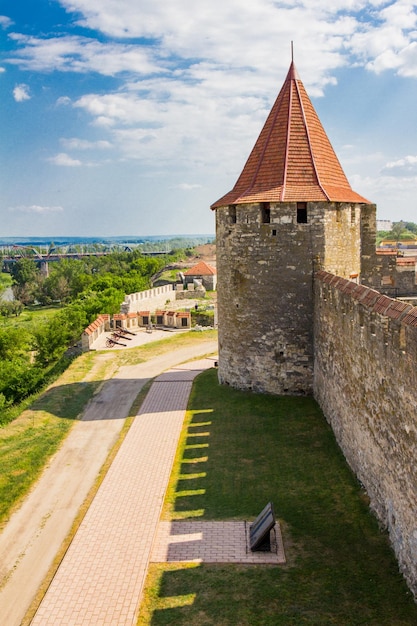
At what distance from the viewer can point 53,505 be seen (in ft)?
33.7

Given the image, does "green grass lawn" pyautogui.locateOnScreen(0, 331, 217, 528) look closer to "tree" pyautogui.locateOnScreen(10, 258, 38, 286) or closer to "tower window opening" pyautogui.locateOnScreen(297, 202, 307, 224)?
"tower window opening" pyautogui.locateOnScreen(297, 202, 307, 224)

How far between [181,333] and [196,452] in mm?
17817

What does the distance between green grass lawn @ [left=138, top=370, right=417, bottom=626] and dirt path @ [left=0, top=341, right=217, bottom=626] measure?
181 centimetres

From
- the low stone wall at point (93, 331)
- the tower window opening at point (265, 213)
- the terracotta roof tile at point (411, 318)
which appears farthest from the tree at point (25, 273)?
the terracotta roof tile at point (411, 318)

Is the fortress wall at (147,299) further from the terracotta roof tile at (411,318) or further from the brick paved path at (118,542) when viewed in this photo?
the terracotta roof tile at (411,318)

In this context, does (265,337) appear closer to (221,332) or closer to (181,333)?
(221,332)

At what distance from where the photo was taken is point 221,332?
16344 mm

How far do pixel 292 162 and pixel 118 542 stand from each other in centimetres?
1071

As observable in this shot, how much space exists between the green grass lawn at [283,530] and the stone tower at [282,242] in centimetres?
154

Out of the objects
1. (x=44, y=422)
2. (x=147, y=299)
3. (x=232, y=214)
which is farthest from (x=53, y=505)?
(x=147, y=299)

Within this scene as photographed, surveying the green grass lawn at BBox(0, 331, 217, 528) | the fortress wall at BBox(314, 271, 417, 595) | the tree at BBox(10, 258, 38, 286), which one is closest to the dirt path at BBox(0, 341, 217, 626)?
the green grass lawn at BBox(0, 331, 217, 528)

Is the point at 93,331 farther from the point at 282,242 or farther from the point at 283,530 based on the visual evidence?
the point at 283,530

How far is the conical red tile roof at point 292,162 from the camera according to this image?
47.2 feet

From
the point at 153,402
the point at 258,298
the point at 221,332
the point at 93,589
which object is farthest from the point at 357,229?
the point at 93,589
